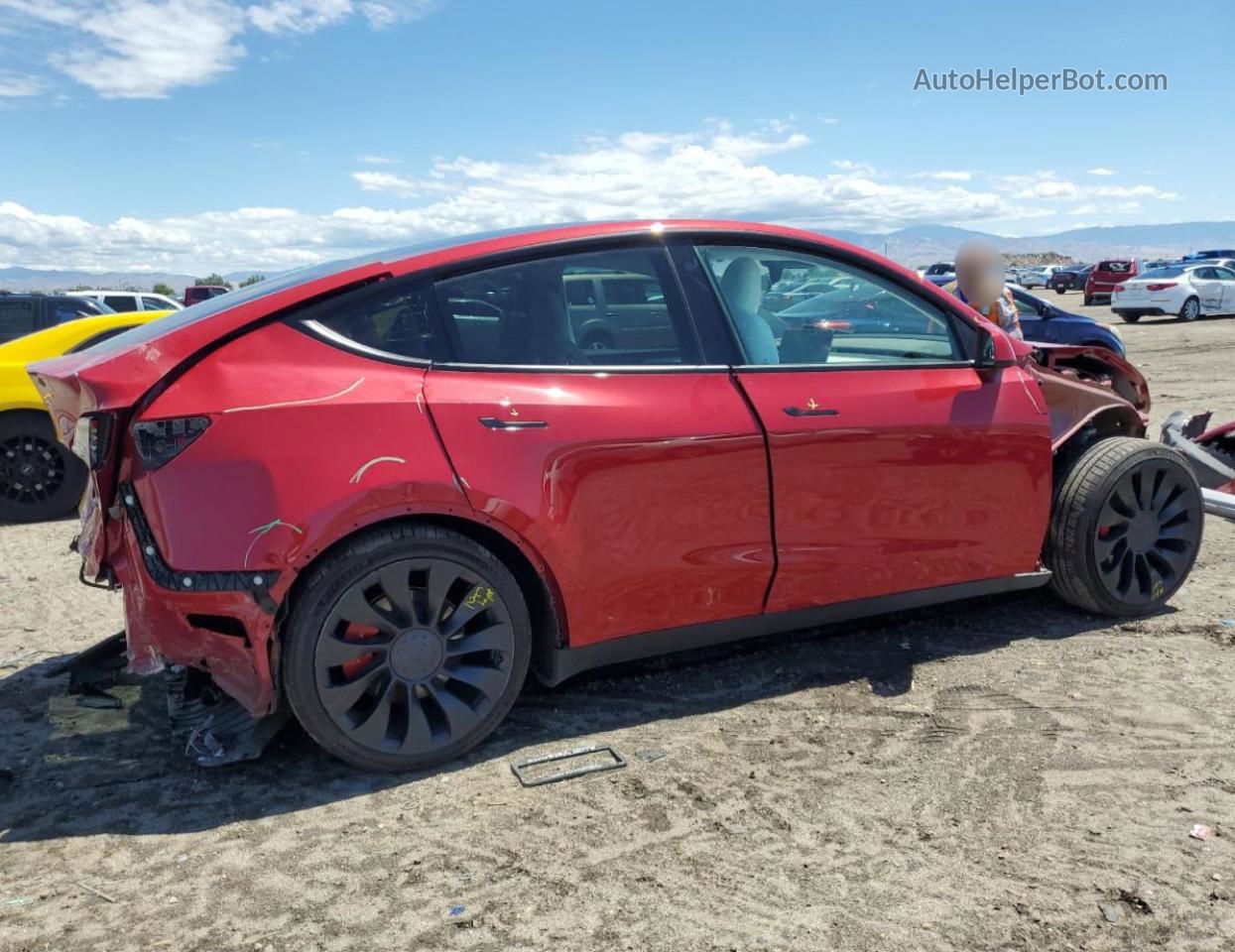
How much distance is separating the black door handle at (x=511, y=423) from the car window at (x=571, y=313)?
0.22 meters

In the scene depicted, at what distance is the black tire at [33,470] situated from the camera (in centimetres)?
750

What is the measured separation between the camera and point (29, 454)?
755 cm

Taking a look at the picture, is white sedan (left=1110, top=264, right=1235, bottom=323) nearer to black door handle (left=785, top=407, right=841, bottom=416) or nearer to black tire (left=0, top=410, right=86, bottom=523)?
black tire (left=0, top=410, right=86, bottom=523)

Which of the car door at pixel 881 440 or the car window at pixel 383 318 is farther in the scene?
the car door at pixel 881 440

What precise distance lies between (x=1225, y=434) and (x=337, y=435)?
5.84 metres

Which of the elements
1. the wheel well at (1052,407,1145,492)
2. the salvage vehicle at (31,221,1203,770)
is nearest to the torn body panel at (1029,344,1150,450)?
the wheel well at (1052,407,1145,492)

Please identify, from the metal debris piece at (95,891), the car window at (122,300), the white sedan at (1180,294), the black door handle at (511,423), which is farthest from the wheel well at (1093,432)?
the white sedan at (1180,294)

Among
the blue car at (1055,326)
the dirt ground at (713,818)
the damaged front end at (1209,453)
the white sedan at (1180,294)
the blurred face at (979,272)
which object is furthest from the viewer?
the white sedan at (1180,294)

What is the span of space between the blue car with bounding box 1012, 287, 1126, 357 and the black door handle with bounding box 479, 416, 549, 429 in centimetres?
1236

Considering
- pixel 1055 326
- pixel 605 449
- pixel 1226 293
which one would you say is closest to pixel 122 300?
pixel 1055 326

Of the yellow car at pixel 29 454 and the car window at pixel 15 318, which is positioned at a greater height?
the car window at pixel 15 318

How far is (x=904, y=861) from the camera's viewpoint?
279 centimetres

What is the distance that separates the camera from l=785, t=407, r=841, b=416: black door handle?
3.66m

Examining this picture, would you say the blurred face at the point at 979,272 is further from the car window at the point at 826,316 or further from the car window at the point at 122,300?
the car window at the point at 122,300
